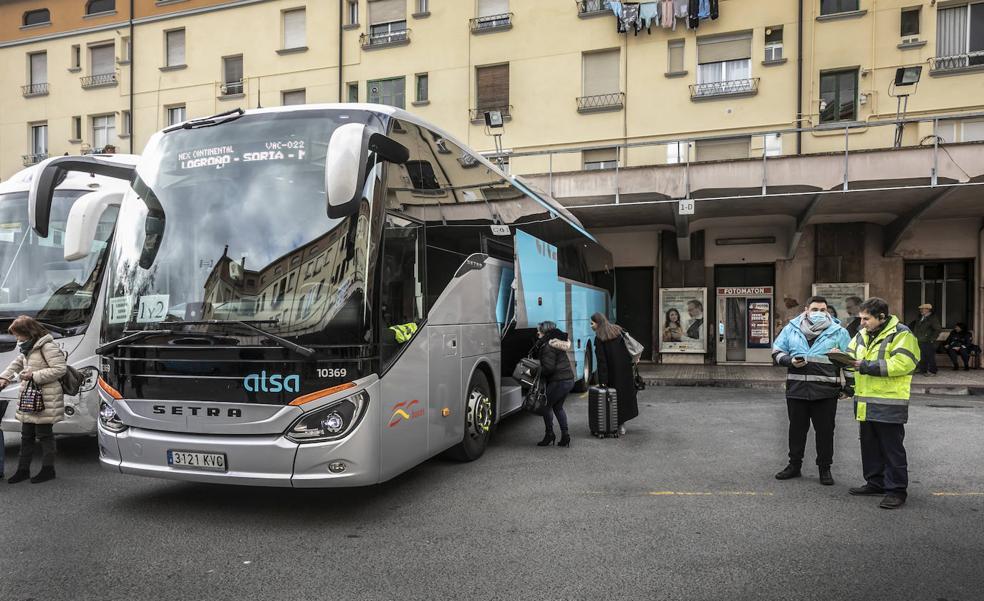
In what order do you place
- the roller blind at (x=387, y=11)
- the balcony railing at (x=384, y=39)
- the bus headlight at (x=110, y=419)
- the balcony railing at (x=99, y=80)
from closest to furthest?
the bus headlight at (x=110, y=419)
the balcony railing at (x=384, y=39)
the roller blind at (x=387, y=11)
the balcony railing at (x=99, y=80)

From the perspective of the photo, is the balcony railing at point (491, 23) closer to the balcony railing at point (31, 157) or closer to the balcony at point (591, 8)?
the balcony at point (591, 8)

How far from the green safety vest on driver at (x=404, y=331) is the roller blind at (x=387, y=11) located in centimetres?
1982

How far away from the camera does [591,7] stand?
20.5m

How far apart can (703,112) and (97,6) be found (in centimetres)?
2379

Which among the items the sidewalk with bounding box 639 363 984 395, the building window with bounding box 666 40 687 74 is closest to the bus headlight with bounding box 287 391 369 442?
the sidewalk with bounding box 639 363 984 395

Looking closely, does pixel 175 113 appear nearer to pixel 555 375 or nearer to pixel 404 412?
pixel 555 375

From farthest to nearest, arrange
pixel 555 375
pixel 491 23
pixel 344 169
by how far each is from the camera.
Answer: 1. pixel 491 23
2. pixel 555 375
3. pixel 344 169

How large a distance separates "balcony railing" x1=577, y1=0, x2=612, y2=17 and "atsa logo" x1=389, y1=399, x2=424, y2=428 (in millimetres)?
18055

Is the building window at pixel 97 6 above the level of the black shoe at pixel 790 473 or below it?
above

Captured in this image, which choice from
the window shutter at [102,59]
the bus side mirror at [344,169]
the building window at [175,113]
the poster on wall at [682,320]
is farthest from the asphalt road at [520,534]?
the window shutter at [102,59]

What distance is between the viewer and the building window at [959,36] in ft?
57.6

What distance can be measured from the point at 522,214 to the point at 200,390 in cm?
472

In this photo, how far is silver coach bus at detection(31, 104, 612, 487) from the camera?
15.2ft

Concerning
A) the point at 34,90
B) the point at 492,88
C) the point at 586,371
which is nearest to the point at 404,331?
the point at 586,371
